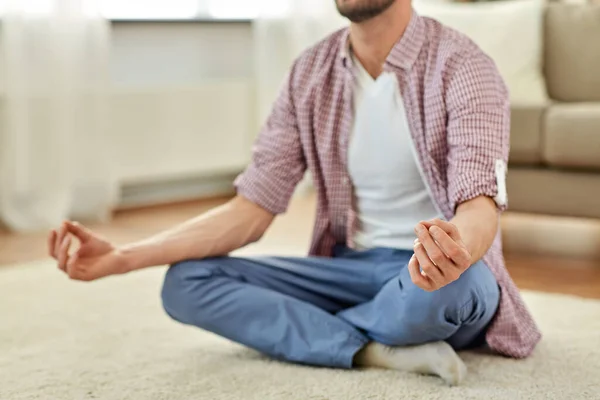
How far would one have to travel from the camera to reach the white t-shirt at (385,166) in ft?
5.62

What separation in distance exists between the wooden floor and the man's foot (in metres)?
0.82

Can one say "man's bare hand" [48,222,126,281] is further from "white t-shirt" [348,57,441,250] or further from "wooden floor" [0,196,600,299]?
"wooden floor" [0,196,600,299]

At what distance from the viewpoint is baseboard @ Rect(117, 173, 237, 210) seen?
389cm

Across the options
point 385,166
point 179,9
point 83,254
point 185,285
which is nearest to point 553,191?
point 385,166

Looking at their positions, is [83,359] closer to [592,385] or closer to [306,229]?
[592,385]

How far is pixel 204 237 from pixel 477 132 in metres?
0.50

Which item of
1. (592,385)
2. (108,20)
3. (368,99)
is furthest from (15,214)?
(592,385)

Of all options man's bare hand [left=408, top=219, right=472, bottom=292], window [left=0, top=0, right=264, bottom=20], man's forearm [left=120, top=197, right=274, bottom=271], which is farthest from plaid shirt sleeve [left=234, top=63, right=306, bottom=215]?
window [left=0, top=0, right=264, bottom=20]

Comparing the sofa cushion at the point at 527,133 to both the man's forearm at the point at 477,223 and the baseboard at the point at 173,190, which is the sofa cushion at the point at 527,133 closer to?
the man's forearm at the point at 477,223

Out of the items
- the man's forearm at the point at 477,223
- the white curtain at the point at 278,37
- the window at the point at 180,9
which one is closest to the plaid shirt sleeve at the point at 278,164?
the man's forearm at the point at 477,223

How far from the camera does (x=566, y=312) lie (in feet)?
6.85

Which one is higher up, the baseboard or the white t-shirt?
the white t-shirt

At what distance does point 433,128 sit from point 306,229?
1652mm

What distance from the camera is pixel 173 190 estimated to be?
407 centimetres
